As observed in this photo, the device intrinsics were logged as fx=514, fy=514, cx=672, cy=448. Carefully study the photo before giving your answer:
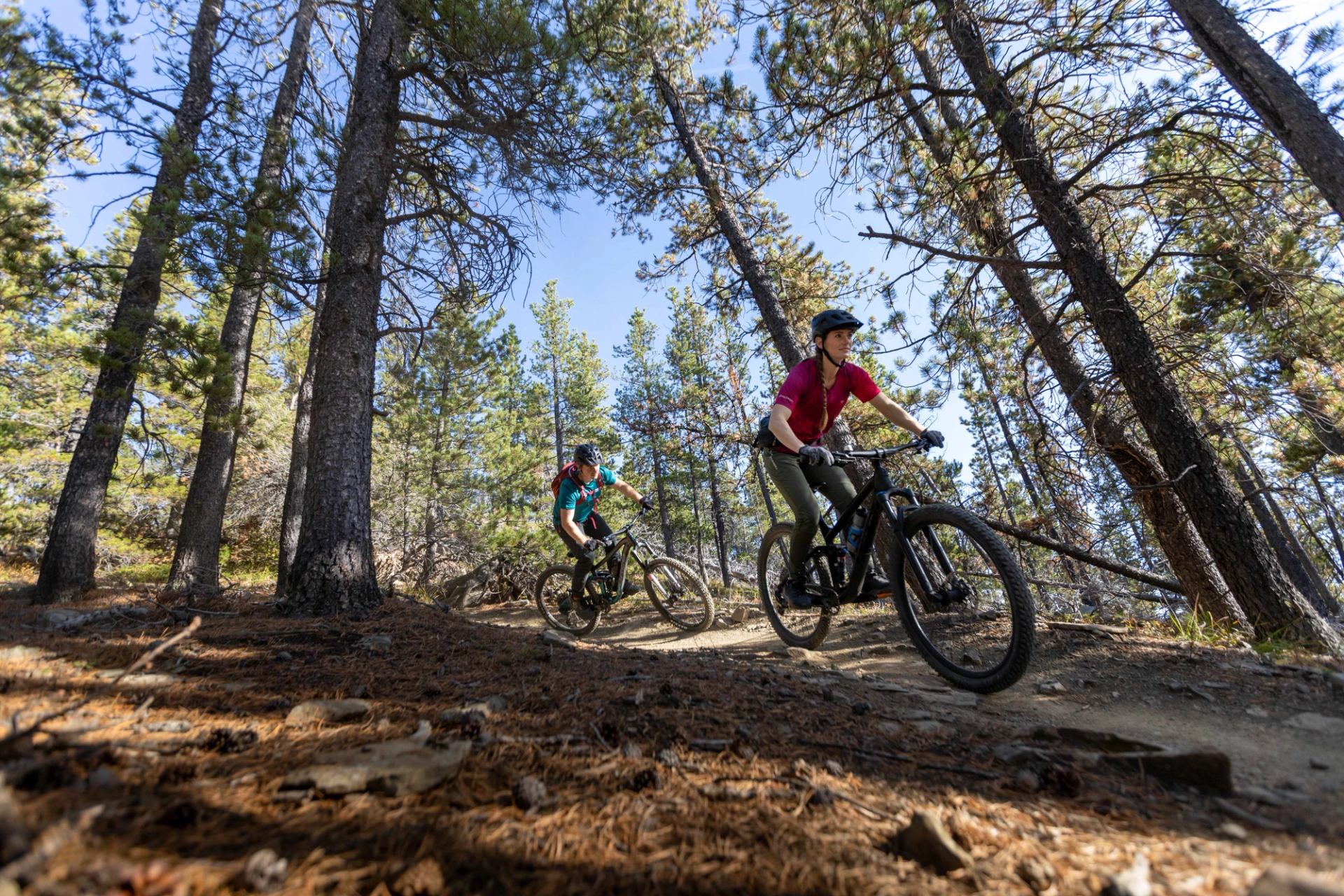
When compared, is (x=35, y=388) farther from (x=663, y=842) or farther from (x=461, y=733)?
(x=663, y=842)

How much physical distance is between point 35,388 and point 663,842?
25100 mm

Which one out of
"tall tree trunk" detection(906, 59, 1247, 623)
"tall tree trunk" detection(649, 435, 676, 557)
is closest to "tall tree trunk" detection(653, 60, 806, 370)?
"tall tree trunk" detection(906, 59, 1247, 623)

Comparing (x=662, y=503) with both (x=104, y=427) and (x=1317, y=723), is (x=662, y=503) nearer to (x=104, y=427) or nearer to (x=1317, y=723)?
(x=104, y=427)

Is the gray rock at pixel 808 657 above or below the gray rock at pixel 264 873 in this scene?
below

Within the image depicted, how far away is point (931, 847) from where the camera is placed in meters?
1.28

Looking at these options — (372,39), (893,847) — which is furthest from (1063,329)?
(372,39)

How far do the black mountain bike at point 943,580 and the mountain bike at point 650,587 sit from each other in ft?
8.21

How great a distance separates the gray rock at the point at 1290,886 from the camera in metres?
0.99

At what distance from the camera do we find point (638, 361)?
28422mm

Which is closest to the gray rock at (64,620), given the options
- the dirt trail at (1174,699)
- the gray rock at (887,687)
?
the dirt trail at (1174,699)

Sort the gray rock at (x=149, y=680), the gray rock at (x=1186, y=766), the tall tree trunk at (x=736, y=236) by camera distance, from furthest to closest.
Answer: the tall tree trunk at (x=736, y=236) → the gray rock at (x=149, y=680) → the gray rock at (x=1186, y=766)

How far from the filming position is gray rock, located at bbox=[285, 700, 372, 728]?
2074 mm

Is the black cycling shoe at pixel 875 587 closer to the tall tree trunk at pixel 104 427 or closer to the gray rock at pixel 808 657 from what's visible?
the gray rock at pixel 808 657

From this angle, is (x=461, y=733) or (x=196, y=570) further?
(x=196, y=570)
